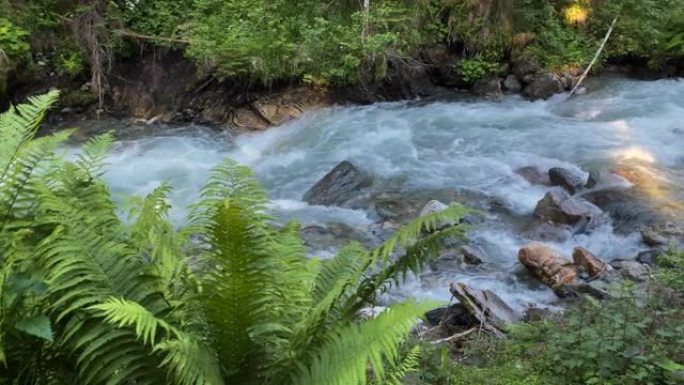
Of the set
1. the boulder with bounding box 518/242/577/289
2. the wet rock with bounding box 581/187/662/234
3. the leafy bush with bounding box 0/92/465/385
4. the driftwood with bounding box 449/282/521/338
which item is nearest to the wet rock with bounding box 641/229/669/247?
the wet rock with bounding box 581/187/662/234

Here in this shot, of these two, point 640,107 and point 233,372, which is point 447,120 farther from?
point 233,372

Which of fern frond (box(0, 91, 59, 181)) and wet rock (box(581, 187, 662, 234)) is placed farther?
wet rock (box(581, 187, 662, 234))

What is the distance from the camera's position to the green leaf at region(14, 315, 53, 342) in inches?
86.5

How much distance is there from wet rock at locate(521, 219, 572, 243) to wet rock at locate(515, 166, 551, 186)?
135cm

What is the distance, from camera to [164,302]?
2.58 metres

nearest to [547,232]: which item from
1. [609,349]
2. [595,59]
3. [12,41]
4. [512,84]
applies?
Answer: [609,349]

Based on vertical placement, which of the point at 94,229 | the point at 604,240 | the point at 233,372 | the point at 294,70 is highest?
the point at 94,229

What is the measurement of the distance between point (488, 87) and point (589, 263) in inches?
251

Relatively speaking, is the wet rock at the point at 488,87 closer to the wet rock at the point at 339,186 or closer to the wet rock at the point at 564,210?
the wet rock at the point at 339,186

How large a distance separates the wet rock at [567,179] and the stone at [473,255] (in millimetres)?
2225

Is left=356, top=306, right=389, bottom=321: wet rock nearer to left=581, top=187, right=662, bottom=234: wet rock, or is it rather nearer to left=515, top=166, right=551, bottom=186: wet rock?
left=581, top=187, right=662, bottom=234: wet rock

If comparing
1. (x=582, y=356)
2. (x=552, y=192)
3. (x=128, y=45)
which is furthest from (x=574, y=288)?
(x=128, y=45)

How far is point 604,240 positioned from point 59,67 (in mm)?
9837

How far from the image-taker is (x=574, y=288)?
21.2 feet
